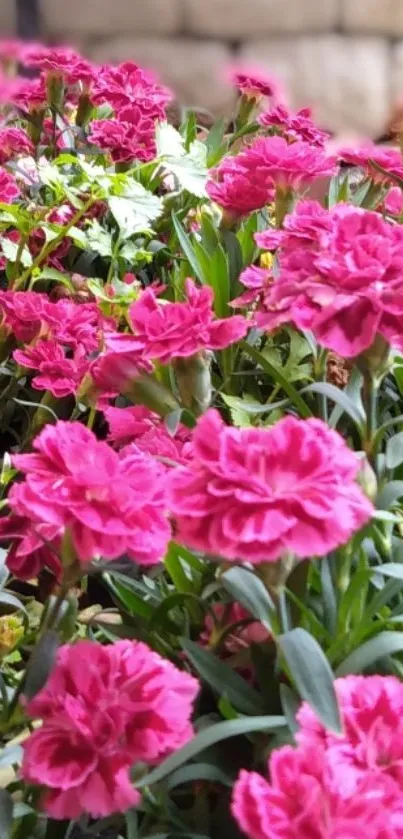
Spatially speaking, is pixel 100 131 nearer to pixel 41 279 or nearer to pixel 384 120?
pixel 41 279

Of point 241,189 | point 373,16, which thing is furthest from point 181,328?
point 373,16

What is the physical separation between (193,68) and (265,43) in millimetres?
151

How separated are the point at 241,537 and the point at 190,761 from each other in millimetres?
182

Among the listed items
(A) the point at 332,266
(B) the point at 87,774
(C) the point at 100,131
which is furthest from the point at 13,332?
(B) the point at 87,774

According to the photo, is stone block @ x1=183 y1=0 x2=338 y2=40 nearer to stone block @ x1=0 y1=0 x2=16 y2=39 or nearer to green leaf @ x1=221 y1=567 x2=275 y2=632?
stone block @ x1=0 y1=0 x2=16 y2=39

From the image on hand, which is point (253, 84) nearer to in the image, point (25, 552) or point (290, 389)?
point (290, 389)

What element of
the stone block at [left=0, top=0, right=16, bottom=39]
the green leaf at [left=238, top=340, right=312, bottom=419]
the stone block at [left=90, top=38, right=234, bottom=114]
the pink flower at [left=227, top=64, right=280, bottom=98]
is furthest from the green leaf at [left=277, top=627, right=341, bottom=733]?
the stone block at [left=90, top=38, right=234, bottom=114]

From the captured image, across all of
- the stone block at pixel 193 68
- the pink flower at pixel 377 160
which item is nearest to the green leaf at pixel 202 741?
the pink flower at pixel 377 160

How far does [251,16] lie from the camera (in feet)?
6.09

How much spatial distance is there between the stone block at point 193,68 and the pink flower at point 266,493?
1573mm

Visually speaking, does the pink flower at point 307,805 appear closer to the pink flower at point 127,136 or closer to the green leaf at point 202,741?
the green leaf at point 202,741

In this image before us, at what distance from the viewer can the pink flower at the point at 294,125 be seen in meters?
1.02

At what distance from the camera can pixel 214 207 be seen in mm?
1086

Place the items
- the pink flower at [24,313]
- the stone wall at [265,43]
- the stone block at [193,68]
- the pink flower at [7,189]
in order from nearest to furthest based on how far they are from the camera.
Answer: the pink flower at [24,313]
the pink flower at [7,189]
the stone wall at [265,43]
the stone block at [193,68]
